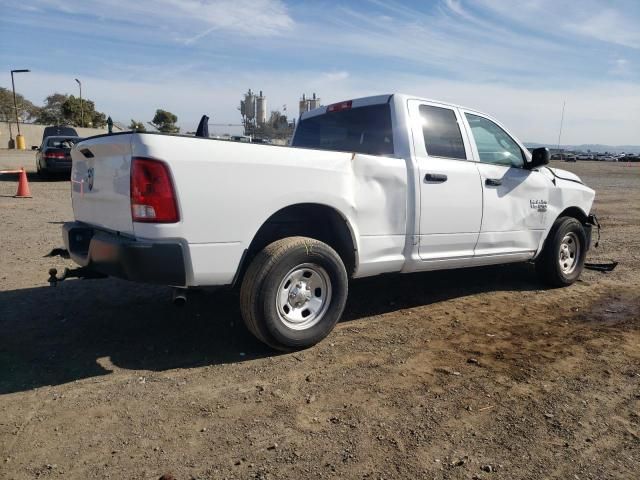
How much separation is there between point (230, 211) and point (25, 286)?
3.24 m

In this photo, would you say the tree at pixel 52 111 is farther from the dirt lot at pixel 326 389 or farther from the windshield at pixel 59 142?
the dirt lot at pixel 326 389

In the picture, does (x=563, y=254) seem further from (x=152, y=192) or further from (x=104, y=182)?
(x=104, y=182)

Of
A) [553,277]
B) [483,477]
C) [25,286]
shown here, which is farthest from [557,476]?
[25,286]

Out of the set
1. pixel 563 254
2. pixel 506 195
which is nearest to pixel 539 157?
pixel 506 195

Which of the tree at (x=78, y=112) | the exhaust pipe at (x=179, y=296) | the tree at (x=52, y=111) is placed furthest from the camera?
the tree at (x=52, y=111)

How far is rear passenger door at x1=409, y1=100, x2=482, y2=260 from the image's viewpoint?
4566mm

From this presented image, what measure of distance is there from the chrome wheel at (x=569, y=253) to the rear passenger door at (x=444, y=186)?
172 cm

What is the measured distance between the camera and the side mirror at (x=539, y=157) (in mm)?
5469

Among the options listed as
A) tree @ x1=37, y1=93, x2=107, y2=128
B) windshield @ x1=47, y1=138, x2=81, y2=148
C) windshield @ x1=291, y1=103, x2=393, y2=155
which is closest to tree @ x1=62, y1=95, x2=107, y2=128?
tree @ x1=37, y1=93, x2=107, y2=128

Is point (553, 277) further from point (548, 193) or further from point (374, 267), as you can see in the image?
point (374, 267)

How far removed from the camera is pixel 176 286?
11.1 feet

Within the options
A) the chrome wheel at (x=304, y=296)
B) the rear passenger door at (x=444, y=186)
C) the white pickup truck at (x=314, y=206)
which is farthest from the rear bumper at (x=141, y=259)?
the rear passenger door at (x=444, y=186)

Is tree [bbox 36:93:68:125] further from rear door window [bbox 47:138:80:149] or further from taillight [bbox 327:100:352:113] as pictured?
taillight [bbox 327:100:352:113]

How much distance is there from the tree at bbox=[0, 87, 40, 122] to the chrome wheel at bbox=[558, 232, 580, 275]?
59184 mm
